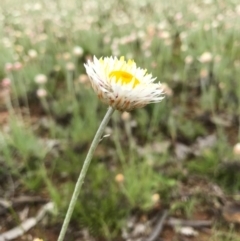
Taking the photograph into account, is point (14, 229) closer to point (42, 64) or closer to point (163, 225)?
point (163, 225)

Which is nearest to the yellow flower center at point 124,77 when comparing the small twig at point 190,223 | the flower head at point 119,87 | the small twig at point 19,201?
the flower head at point 119,87

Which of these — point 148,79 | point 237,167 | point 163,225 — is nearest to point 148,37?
point 237,167

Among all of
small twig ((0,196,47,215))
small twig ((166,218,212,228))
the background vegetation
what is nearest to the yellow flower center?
the background vegetation

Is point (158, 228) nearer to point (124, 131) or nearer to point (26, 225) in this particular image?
point (26, 225)

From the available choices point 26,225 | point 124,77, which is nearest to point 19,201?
point 26,225

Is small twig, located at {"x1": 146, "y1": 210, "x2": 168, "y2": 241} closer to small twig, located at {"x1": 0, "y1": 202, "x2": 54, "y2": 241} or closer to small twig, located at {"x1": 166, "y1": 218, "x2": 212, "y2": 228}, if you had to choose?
small twig, located at {"x1": 166, "y1": 218, "x2": 212, "y2": 228}

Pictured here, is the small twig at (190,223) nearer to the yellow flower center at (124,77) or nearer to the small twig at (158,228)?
the small twig at (158,228)

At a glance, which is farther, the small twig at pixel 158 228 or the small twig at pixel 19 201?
the small twig at pixel 19 201
